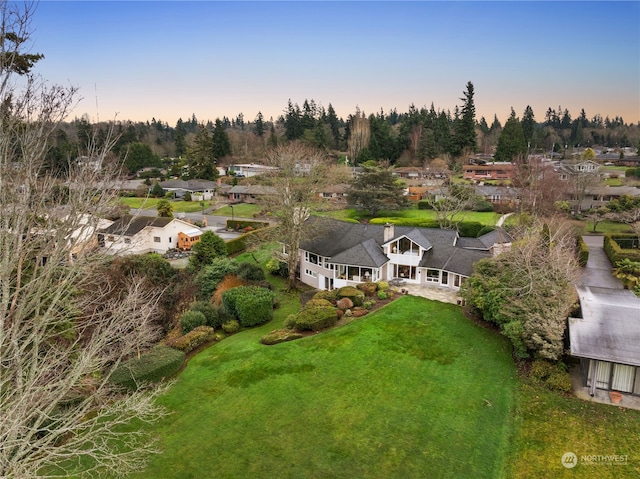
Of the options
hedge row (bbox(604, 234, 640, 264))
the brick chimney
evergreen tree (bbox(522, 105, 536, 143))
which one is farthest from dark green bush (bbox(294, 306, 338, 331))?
evergreen tree (bbox(522, 105, 536, 143))

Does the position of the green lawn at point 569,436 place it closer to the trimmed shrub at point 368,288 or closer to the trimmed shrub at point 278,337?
the trimmed shrub at point 278,337

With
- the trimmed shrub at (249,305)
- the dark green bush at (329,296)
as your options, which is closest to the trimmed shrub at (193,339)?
the trimmed shrub at (249,305)

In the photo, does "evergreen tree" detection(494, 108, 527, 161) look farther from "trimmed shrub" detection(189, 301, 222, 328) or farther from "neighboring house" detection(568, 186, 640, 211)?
"trimmed shrub" detection(189, 301, 222, 328)

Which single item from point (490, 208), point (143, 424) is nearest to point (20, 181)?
point (143, 424)

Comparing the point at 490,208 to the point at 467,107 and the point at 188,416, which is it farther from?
the point at 188,416

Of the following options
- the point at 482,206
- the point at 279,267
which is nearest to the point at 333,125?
the point at 482,206
